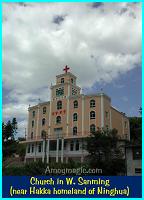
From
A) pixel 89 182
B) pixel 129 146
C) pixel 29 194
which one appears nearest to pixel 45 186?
pixel 29 194

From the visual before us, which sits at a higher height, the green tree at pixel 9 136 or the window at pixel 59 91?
the window at pixel 59 91

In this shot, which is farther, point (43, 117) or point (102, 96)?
point (43, 117)

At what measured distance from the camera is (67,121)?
141 feet

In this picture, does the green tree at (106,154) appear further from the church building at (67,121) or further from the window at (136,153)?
the church building at (67,121)

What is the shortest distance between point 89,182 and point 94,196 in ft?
3.69

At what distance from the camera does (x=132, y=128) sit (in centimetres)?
5378

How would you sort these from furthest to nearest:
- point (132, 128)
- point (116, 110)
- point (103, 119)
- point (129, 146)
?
point (132, 128), point (116, 110), point (103, 119), point (129, 146)

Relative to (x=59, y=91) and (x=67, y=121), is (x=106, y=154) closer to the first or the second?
(x=67, y=121)

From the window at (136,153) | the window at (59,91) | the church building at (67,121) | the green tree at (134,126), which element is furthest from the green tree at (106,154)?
the green tree at (134,126)

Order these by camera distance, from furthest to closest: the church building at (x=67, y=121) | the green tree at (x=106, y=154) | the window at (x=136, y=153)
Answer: the church building at (x=67, y=121)
the window at (x=136, y=153)
the green tree at (x=106, y=154)

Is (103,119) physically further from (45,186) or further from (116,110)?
(45,186)

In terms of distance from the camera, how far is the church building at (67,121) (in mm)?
41031

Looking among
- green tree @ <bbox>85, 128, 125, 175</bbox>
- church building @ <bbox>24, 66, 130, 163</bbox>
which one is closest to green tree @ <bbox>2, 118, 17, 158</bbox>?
church building @ <bbox>24, 66, 130, 163</bbox>

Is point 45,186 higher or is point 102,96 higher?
point 102,96
